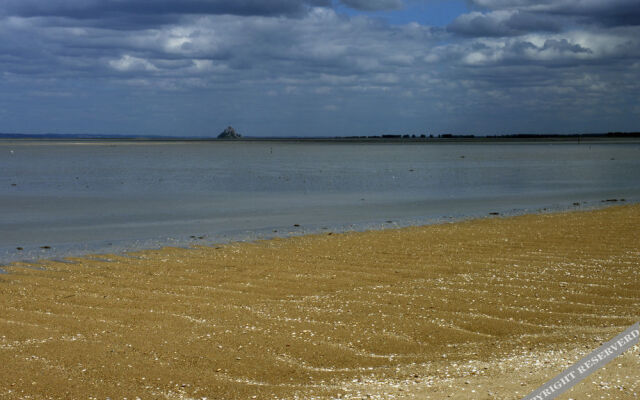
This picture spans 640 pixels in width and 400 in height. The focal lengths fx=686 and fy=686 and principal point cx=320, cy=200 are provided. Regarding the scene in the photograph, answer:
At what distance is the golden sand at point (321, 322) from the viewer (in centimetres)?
608

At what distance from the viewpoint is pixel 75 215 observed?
20.9 metres

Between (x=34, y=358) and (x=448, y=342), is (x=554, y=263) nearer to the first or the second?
(x=448, y=342)

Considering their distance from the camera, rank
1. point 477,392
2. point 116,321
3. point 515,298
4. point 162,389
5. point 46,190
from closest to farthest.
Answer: point 477,392 < point 162,389 < point 116,321 < point 515,298 < point 46,190

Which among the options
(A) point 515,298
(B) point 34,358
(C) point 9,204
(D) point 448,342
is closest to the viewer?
(B) point 34,358

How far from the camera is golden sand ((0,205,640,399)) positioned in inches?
239

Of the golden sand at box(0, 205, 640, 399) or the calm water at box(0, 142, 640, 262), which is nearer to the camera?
the golden sand at box(0, 205, 640, 399)

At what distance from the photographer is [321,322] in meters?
8.14

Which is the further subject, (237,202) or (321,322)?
(237,202)

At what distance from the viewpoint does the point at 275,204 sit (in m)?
24.4

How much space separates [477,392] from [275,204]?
1911 centimetres

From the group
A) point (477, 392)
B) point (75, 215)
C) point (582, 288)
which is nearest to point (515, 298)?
point (582, 288)

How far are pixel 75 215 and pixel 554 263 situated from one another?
14.7 meters

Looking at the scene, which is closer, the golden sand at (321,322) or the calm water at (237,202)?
the golden sand at (321,322)

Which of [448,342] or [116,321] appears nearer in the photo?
[448,342]
